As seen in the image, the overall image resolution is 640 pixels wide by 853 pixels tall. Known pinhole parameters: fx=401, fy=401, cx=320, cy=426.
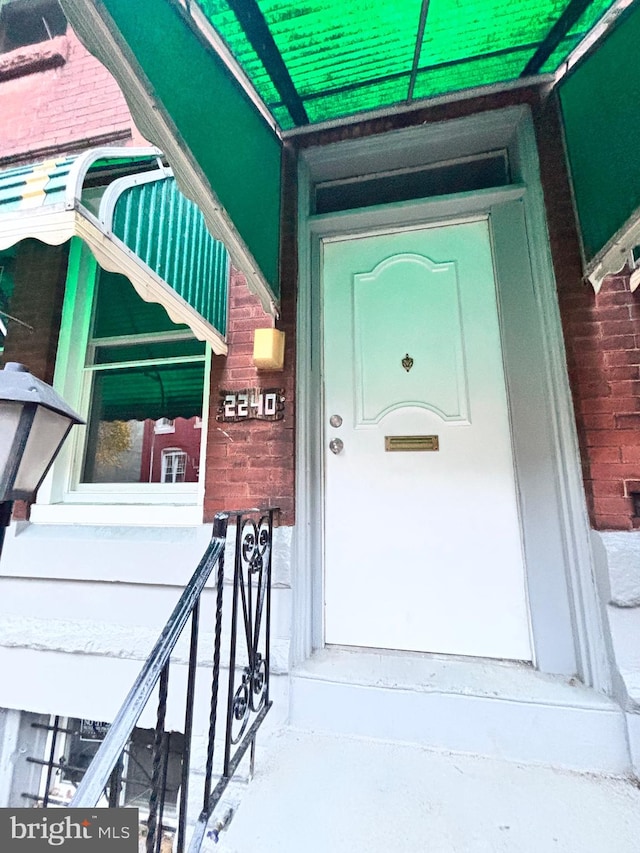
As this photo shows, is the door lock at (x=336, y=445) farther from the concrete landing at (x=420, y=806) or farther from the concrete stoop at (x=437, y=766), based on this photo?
the concrete landing at (x=420, y=806)

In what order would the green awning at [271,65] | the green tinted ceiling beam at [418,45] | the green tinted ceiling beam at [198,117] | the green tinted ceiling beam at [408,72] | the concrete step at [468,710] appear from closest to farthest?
the green tinted ceiling beam at [198,117] < the green awning at [271,65] < the concrete step at [468,710] < the green tinted ceiling beam at [418,45] < the green tinted ceiling beam at [408,72]

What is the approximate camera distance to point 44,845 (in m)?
1.15

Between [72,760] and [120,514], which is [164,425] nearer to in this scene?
[120,514]

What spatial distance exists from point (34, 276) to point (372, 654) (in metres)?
3.06

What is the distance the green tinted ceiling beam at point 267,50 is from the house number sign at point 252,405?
149 centimetres

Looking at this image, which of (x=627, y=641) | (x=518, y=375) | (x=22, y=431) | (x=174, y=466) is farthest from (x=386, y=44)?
(x=627, y=641)

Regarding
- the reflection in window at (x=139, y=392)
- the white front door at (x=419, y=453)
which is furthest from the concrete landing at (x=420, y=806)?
the reflection in window at (x=139, y=392)

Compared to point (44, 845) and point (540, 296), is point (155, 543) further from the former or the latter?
point (540, 296)

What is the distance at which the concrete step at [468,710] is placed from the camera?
150 cm

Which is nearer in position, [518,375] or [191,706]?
[191,706]

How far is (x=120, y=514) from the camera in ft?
7.30

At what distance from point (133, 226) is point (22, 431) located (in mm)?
1014

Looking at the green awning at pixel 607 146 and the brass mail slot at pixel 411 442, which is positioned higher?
the green awning at pixel 607 146


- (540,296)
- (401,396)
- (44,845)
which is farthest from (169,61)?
(44,845)
